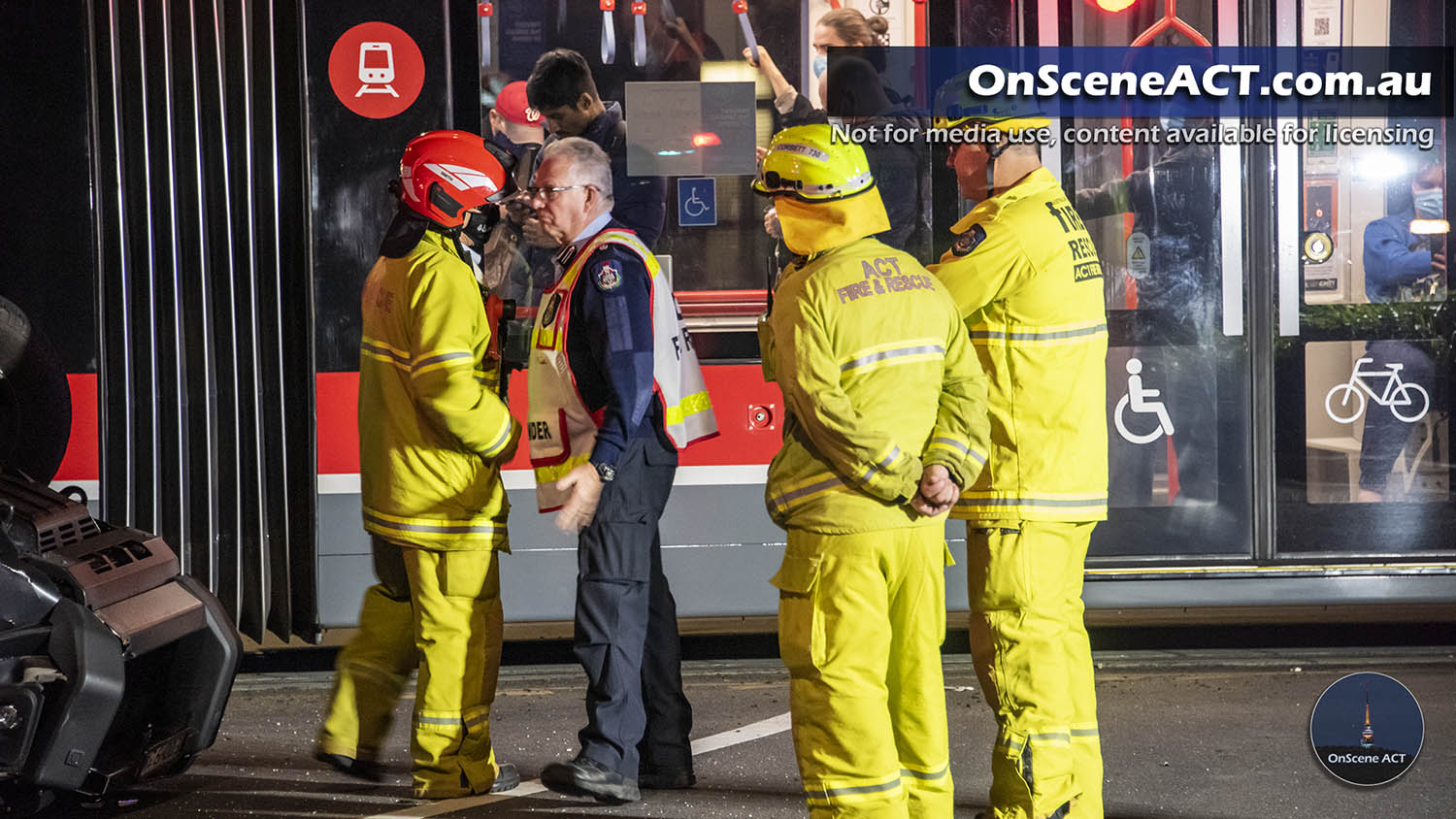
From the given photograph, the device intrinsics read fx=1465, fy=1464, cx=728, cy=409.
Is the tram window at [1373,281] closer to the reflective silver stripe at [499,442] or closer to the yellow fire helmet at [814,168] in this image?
the yellow fire helmet at [814,168]

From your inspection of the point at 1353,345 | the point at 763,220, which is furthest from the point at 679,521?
the point at 1353,345

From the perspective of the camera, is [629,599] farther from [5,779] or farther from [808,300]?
[5,779]

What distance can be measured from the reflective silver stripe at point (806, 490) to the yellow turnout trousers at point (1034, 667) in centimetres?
61

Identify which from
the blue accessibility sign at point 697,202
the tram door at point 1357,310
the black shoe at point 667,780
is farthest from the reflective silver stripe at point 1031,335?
the tram door at point 1357,310

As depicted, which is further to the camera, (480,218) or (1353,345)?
(1353,345)

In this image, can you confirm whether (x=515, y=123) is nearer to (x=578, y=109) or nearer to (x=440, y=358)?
(x=578, y=109)

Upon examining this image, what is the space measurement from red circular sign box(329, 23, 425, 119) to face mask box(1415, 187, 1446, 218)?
4068 millimetres

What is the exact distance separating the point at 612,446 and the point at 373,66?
2.30 meters

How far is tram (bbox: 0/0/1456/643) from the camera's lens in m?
5.66

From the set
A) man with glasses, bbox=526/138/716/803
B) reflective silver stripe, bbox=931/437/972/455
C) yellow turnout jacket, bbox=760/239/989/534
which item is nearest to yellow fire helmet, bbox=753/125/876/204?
yellow turnout jacket, bbox=760/239/989/534

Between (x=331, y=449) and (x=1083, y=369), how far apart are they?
3036 mm

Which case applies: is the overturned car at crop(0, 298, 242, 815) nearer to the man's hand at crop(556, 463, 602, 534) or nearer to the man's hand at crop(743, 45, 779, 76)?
the man's hand at crop(556, 463, 602, 534)

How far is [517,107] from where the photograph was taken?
5691 millimetres

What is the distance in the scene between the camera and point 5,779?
11.2ft
